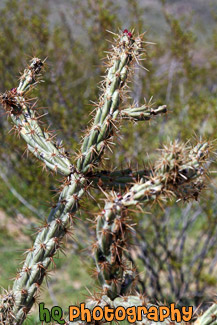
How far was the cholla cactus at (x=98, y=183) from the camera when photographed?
6.50 feet

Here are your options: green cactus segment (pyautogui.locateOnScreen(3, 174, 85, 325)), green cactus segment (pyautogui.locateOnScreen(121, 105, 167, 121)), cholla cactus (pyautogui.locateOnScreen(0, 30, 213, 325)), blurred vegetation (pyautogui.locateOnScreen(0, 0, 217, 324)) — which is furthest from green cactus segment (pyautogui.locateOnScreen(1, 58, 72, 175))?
blurred vegetation (pyautogui.locateOnScreen(0, 0, 217, 324))

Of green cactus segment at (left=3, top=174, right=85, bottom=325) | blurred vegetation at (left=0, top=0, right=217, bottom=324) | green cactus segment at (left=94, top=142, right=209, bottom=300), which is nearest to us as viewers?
green cactus segment at (left=94, top=142, right=209, bottom=300)

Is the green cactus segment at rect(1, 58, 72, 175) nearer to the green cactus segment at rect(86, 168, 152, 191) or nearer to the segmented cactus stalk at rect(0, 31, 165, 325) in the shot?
the segmented cactus stalk at rect(0, 31, 165, 325)

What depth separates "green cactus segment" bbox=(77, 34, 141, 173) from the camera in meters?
2.27

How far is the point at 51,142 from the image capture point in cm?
242

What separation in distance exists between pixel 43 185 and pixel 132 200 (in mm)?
3050

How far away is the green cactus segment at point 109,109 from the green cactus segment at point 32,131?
5.2 inches

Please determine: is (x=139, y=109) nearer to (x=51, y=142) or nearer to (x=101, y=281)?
(x=51, y=142)

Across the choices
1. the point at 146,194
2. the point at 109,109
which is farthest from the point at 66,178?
the point at 146,194

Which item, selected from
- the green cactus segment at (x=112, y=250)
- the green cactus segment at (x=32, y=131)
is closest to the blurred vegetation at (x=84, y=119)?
the green cactus segment at (x=32, y=131)

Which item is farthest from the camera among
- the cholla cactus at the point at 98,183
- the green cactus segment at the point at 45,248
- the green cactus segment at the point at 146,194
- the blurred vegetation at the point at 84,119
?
the blurred vegetation at the point at 84,119

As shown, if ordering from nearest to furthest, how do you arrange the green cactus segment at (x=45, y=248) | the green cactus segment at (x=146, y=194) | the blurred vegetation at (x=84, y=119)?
the green cactus segment at (x=146, y=194), the green cactus segment at (x=45, y=248), the blurred vegetation at (x=84, y=119)

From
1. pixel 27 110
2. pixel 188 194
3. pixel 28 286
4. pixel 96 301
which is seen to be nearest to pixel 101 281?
pixel 96 301

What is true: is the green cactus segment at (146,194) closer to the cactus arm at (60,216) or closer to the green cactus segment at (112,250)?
the green cactus segment at (112,250)
